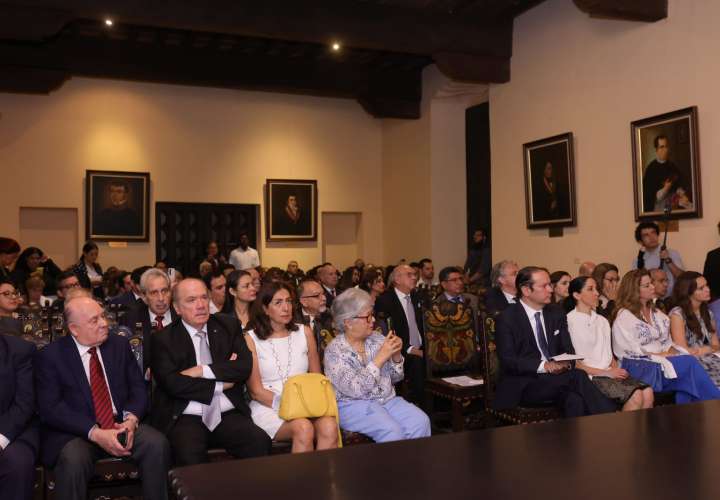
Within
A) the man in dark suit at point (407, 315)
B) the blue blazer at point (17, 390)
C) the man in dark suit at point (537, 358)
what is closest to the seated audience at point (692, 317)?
the man in dark suit at point (537, 358)

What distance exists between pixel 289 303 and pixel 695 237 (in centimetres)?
602

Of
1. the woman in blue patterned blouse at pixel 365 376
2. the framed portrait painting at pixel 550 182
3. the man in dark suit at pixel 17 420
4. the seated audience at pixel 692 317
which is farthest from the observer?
the framed portrait painting at pixel 550 182

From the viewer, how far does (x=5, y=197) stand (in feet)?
42.7

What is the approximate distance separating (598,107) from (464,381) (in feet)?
19.6

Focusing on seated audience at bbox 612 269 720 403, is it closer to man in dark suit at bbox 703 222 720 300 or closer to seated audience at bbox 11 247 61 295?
man in dark suit at bbox 703 222 720 300

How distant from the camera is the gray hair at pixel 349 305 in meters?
4.29

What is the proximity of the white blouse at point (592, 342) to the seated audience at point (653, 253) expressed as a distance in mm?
3664

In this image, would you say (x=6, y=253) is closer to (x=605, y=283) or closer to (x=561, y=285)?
(x=561, y=285)

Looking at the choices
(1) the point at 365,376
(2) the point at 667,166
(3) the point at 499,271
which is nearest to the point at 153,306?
(1) the point at 365,376

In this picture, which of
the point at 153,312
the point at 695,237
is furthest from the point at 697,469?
the point at 695,237

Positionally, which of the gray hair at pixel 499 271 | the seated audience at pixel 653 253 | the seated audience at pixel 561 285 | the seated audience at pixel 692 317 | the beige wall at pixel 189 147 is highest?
the beige wall at pixel 189 147

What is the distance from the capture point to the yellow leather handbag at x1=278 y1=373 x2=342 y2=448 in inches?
152

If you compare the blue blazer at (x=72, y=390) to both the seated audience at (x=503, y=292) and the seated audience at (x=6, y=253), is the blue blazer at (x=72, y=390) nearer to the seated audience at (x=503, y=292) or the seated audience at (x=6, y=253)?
the seated audience at (x=503, y=292)

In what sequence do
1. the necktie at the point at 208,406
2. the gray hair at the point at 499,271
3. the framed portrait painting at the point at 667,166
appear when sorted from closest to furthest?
the necktie at the point at 208,406
the gray hair at the point at 499,271
the framed portrait painting at the point at 667,166
